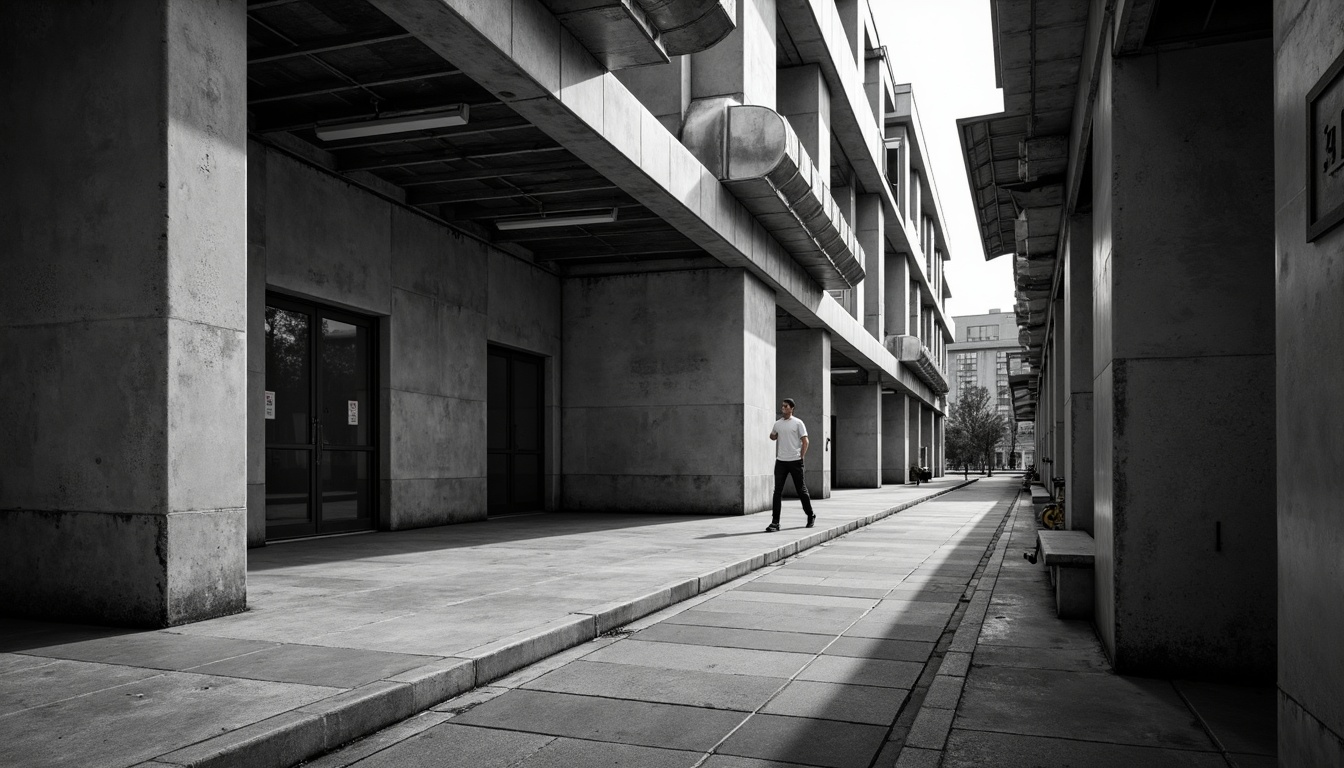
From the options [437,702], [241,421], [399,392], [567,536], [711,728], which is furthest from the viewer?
[399,392]

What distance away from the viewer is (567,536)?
1285 cm

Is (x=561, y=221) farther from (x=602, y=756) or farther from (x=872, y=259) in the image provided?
(x=872, y=259)

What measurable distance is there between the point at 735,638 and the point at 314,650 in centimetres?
280

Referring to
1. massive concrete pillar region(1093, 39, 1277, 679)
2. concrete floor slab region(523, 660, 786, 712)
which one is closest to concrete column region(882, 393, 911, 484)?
massive concrete pillar region(1093, 39, 1277, 679)

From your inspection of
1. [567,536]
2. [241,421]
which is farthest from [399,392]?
[241,421]

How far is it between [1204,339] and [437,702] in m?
4.65

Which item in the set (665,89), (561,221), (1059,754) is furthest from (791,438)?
(1059,754)

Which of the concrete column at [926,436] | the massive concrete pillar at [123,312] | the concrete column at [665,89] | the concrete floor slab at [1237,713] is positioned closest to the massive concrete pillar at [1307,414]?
the concrete floor slab at [1237,713]

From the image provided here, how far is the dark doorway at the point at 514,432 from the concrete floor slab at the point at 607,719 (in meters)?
11.3

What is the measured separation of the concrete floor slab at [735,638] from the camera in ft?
21.5

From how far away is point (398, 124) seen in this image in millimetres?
10883

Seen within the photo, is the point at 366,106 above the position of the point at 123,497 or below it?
above

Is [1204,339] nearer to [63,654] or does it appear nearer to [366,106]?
[63,654]

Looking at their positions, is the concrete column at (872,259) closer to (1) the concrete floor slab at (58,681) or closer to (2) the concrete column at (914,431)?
(2) the concrete column at (914,431)
